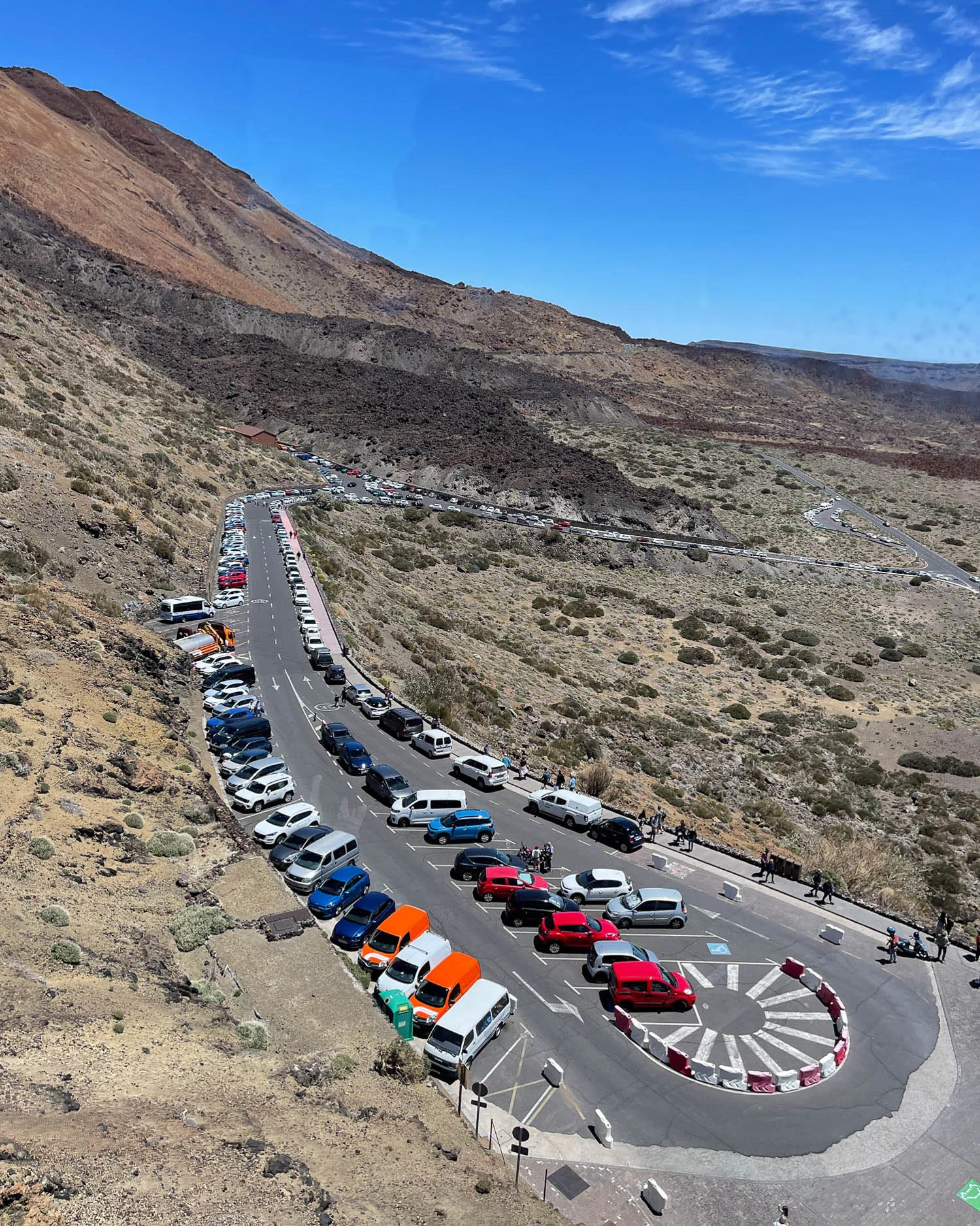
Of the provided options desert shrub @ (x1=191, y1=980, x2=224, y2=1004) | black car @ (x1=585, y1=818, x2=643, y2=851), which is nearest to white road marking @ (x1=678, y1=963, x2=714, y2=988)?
black car @ (x1=585, y1=818, x2=643, y2=851)

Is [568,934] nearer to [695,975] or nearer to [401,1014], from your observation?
[695,975]

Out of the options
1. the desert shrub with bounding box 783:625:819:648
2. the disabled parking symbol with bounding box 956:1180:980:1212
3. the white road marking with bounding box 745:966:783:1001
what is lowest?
the disabled parking symbol with bounding box 956:1180:980:1212

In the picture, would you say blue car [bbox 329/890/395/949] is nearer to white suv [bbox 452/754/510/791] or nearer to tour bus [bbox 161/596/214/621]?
white suv [bbox 452/754/510/791]

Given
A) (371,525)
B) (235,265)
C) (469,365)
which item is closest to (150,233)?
(235,265)

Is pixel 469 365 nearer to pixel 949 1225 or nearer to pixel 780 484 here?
pixel 780 484

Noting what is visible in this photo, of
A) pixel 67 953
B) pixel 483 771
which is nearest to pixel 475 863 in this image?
pixel 483 771

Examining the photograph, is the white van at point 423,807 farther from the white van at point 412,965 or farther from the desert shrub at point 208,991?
the desert shrub at point 208,991
